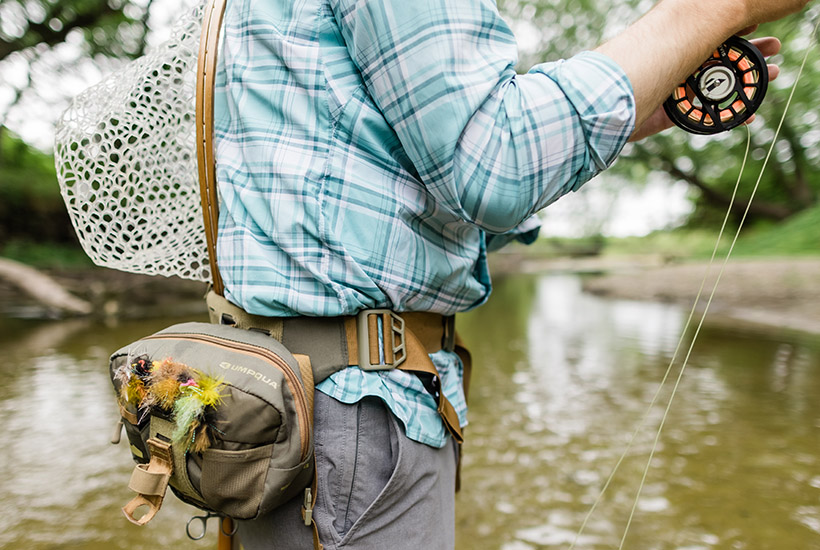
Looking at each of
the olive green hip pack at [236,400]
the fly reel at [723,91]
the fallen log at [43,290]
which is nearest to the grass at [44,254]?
the fallen log at [43,290]

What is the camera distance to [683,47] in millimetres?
780

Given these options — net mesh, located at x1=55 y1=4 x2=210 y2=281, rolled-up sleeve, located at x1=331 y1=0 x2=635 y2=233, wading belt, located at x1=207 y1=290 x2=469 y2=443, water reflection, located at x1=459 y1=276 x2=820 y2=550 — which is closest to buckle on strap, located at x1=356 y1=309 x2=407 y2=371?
wading belt, located at x1=207 y1=290 x2=469 y2=443

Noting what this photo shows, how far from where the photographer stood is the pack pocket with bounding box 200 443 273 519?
2.61 feet

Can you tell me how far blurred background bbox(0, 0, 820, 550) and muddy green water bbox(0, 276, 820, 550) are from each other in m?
0.01

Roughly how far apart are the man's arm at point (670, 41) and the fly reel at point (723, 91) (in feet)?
Answer: 0.22

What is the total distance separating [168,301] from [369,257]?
8.61 metres

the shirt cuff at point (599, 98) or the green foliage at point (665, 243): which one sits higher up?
the green foliage at point (665, 243)

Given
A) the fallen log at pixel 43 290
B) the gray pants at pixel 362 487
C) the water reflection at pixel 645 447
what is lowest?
the water reflection at pixel 645 447

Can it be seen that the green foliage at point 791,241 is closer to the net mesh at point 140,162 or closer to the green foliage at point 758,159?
the green foliage at point 758,159

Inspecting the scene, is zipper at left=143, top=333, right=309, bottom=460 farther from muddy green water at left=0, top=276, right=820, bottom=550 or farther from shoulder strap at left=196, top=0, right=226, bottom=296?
muddy green water at left=0, top=276, right=820, bottom=550

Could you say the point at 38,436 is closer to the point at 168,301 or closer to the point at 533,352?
the point at 533,352

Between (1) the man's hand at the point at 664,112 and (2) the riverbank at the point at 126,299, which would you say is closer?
(1) the man's hand at the point at 664,112

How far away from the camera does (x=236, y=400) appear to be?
2.57 feet

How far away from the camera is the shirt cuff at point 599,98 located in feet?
2.41
